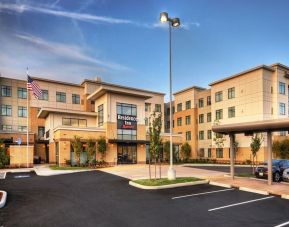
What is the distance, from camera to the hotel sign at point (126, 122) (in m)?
38.4

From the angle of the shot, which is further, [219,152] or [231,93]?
[219,152]

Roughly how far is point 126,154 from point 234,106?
70.5 ft

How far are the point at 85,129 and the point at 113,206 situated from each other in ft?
81.4

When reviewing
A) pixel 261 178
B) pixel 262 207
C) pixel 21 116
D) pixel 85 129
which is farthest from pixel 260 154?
pixel 21 116

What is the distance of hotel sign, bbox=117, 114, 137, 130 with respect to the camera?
38375mm

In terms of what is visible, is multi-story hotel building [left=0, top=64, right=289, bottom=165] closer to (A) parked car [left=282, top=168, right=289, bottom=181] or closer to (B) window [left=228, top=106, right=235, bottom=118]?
(B) window [left=228, top=106, right=235, bottom=118]

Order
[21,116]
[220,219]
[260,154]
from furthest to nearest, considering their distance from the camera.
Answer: [21,116]
[260,154]
[220,219]

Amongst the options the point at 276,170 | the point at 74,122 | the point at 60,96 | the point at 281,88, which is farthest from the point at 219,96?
the point at 276,170

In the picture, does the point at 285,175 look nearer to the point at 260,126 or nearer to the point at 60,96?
the point at 260,126

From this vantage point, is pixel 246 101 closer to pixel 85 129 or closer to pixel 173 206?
pixel 85 129

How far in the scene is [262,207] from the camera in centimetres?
1201

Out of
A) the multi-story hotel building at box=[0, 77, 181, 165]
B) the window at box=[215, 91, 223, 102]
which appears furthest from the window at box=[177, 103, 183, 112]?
the multi-story hotel building at box=[0, 77, 181, 165]

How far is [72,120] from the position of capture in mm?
41438

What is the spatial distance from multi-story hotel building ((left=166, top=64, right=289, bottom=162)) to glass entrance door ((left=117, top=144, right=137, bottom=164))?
17540 mm
